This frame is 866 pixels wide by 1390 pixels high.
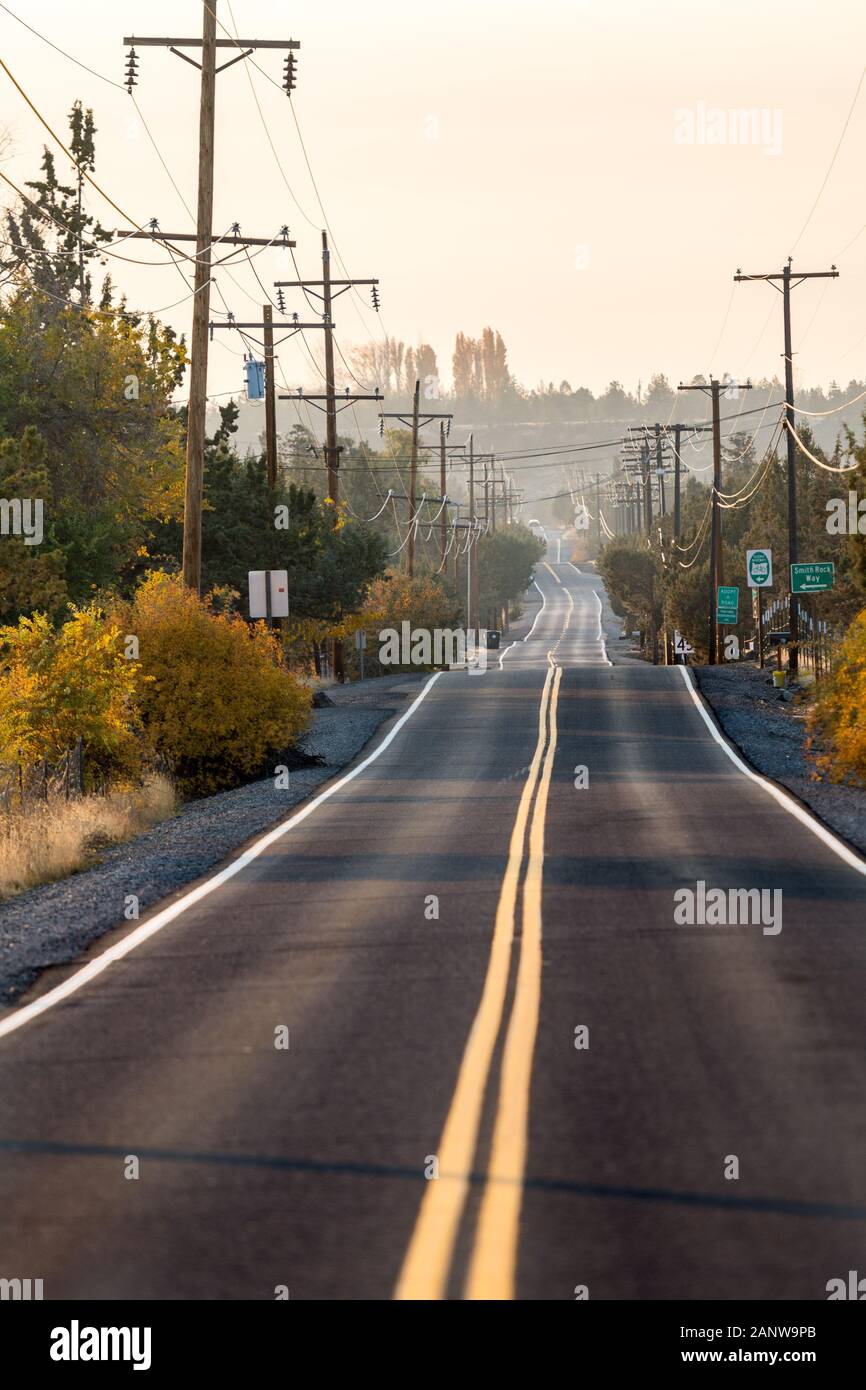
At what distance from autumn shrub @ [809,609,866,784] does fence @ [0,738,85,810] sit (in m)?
11.3

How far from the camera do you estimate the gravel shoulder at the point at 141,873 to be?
13336mm

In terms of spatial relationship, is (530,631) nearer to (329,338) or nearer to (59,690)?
(329,338)

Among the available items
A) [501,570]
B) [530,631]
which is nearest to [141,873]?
[530,631]

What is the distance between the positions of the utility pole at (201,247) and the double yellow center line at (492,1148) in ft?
56.7

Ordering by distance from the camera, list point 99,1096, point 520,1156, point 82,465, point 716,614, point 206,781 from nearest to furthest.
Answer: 1. point 520,1156
2. point 99,1096
3. point 206,781
4. point 82,465
5. point 716,614

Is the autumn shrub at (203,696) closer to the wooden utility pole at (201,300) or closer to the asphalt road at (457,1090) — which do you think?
the wooden utility pole at (201,300)

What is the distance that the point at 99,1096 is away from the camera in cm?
892

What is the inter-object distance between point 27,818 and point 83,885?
4.38 metres

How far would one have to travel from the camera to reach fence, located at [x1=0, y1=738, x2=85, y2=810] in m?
23.6

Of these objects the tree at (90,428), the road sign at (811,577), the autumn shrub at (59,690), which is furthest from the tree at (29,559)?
the road sign at (811,577)

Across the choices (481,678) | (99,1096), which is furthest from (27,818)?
(481,678)

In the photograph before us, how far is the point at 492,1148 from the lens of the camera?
25.8ft

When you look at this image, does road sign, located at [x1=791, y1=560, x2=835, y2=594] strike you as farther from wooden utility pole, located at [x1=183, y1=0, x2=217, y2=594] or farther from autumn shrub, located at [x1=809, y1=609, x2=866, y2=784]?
wooden utility pole, located at [x1=183, y1=0, x2=217, y2=594]

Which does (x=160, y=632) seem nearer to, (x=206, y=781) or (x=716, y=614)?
(x=206, y=781)
